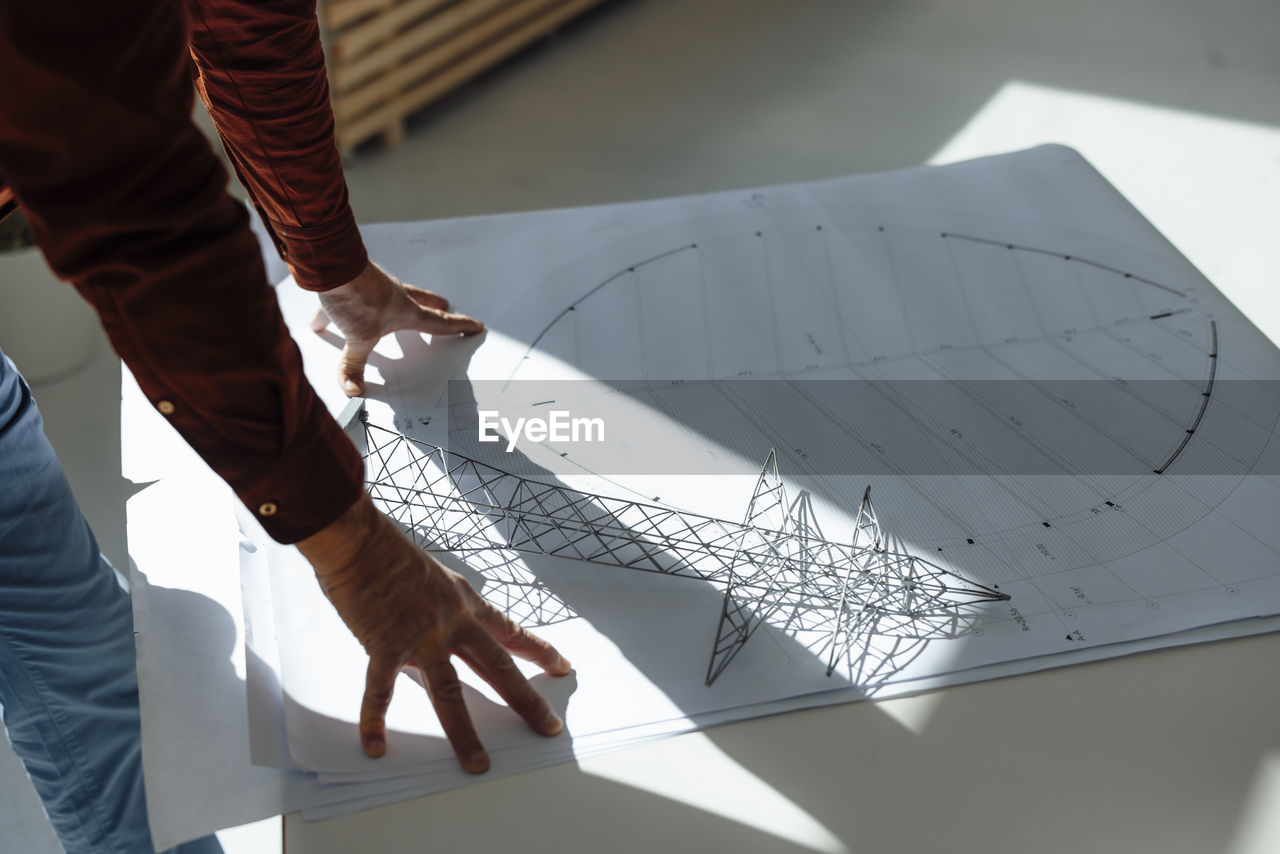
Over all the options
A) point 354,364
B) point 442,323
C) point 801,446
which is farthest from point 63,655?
point 801,446

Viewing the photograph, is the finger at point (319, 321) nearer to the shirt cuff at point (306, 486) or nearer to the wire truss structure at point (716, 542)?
the wire truss structure at point (716, 542)

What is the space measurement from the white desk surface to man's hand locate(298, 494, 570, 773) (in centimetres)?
5

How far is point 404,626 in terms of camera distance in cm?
73

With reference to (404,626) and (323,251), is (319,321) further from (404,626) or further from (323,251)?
(404,626)

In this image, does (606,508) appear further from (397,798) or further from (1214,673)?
(1214,673)

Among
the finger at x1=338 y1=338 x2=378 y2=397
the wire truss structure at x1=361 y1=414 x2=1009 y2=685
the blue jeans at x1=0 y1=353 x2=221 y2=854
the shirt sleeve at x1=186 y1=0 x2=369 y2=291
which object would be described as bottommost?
the blue jeans at x1=0 y1=353 x2=221 y2=854

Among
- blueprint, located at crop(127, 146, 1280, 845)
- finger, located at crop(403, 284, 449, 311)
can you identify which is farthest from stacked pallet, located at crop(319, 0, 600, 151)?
finger, located at crop(403, 284, 449, 311)

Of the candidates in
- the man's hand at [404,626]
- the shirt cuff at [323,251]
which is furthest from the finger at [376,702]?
the shirt cuff at [323,251]

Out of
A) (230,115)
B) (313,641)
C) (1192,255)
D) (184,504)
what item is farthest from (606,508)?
(1192,255)

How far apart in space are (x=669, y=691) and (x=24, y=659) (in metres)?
0.60

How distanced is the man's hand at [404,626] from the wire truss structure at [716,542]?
15 cm

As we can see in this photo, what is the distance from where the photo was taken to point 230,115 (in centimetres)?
93

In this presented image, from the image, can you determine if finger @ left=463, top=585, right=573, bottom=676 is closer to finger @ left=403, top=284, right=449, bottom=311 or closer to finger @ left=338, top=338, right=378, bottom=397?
finger @ left=338, top=338, right=378, bottom=397

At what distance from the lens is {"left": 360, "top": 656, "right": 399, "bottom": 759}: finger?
728 millimetres
